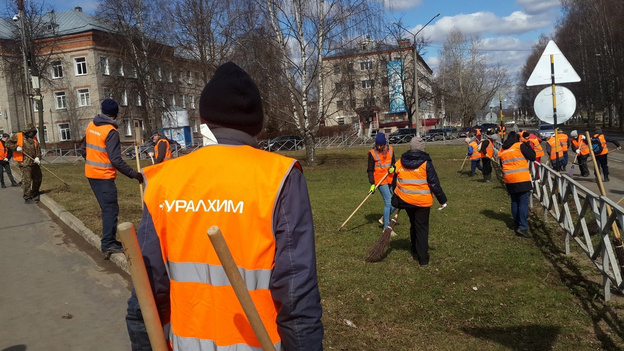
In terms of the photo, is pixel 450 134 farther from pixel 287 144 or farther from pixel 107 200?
pixel 107 200

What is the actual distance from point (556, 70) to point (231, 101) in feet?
23.0

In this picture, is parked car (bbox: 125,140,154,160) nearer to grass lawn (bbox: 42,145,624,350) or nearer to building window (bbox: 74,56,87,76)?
building window (bbox: 74,56,87,76)

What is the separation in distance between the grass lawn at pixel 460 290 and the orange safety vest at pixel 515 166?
101cm

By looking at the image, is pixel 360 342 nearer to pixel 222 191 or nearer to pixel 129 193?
pixel 222 191

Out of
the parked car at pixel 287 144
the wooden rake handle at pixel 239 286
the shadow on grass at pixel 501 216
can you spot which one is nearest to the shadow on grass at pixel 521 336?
the wooden rake handle at pixel 239 286

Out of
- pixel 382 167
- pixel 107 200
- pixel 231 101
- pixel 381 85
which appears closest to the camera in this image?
pixel 231 101

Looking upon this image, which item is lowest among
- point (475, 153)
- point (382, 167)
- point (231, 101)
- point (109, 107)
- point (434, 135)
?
point (475, 153)

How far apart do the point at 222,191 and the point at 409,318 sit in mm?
3598

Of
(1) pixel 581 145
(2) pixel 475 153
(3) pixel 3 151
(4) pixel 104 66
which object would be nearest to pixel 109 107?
(3) pixel 3 151

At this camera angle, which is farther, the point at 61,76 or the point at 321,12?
the point at 61,76

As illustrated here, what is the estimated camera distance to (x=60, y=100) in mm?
44562

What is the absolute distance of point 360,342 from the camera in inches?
165

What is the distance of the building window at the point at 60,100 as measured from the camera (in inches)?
1746

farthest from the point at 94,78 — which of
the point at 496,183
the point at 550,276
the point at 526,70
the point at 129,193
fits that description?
the point at 526,70
